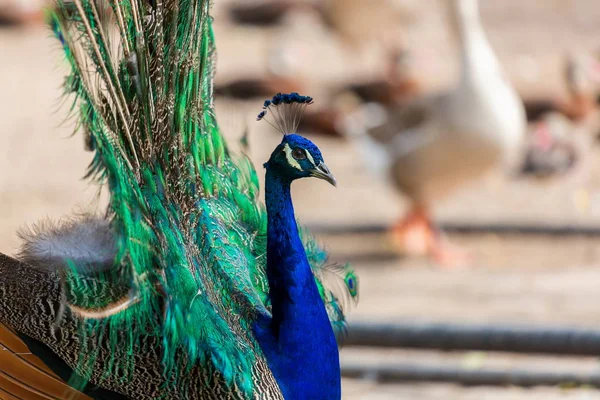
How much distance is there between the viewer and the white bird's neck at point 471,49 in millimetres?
6254

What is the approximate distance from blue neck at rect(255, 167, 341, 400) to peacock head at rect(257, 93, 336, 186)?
1.5 inches

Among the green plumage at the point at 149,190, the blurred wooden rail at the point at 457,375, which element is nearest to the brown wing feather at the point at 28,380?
the green plumage at the point at 149,190

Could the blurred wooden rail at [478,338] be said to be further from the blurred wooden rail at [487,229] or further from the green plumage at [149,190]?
the blurred wooden rail at [487,229]

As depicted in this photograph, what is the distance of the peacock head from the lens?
2170 millimetres

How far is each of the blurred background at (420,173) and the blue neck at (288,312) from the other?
436 millimetres

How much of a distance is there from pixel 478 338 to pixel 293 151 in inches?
45.7

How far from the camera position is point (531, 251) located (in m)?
6.27

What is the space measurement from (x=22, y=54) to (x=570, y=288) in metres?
7.81

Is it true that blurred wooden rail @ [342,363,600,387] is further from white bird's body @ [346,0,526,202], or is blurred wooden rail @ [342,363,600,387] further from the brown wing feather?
white bird's body @ [346,0,526,202]

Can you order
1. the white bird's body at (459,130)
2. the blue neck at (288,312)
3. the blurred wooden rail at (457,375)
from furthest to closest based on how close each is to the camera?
the white bird's body at (459,130)
the blurred wooden rail at (457,375)
the blue neck at (288,312)

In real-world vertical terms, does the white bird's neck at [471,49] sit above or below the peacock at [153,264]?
above

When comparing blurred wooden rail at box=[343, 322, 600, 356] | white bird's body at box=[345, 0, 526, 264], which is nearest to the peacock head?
blurred wooden rail at box=[343, 322, 600, 356]

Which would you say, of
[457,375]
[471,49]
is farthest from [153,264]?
[471,49]

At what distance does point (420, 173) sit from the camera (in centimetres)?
642
